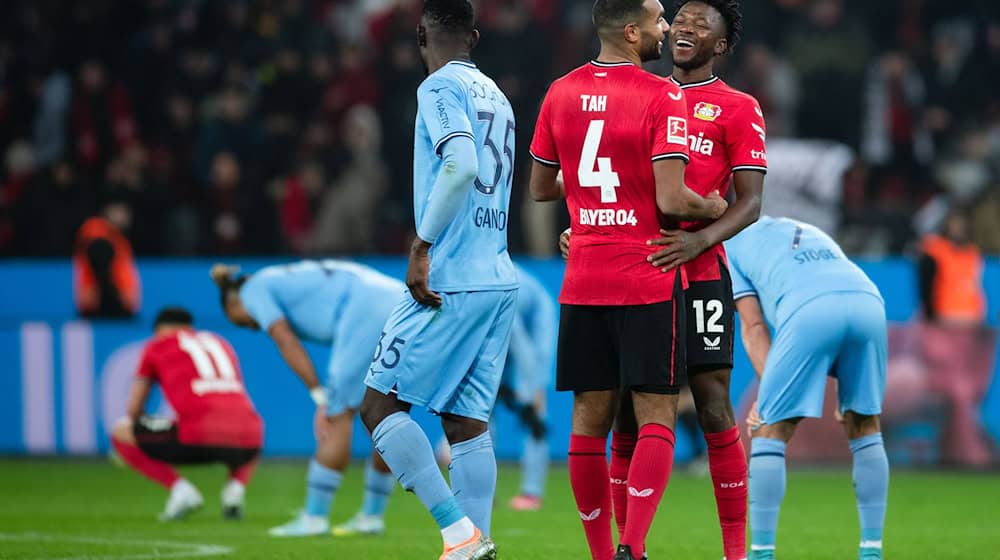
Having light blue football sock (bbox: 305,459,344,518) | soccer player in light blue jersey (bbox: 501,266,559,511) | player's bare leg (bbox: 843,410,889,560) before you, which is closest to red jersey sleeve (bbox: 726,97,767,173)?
player's bare leg (bbox: 843,410,889,560)

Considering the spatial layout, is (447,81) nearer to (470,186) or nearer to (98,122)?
(470,186)

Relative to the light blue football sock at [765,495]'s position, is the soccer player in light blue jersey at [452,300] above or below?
above

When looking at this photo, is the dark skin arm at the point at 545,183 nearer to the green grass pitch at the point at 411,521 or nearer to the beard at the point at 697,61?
the beard at the point at 697,61

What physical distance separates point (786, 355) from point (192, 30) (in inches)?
560

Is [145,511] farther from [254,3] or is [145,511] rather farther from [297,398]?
[254,3]

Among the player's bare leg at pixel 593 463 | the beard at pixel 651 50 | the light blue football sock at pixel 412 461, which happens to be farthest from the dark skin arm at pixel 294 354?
the beard at pixel 651 50

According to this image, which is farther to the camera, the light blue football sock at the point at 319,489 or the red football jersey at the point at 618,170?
the light blue football sock at the point at 319,489

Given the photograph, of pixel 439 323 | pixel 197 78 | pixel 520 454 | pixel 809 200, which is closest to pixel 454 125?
pixel 439 323

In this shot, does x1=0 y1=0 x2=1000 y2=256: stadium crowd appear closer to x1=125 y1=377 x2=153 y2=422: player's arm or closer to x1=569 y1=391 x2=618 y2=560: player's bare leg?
x1=125 y1=377 x2=153 y2=422: player's arm

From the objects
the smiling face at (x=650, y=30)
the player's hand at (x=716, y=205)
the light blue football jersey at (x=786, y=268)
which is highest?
the smiling face at (x=650, y=30)

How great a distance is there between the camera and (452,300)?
6.36 metres

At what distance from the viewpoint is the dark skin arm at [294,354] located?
9.65m

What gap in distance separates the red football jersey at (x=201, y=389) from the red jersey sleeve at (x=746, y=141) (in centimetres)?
504

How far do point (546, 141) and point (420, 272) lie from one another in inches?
28.9
